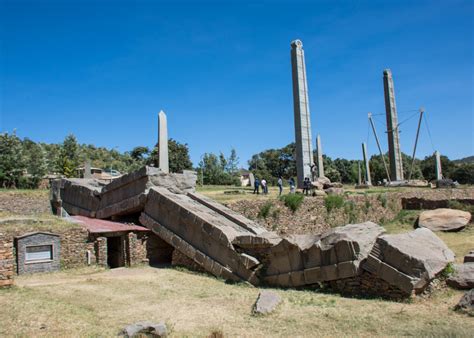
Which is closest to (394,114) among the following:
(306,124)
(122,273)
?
(306,124)

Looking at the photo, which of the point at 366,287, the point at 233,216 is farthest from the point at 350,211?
the point at 366,287

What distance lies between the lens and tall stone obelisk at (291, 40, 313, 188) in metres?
23.9

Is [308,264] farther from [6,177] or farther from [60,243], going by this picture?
[6,177]

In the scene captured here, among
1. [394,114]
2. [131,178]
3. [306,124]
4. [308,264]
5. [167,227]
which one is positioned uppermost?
[394,114]

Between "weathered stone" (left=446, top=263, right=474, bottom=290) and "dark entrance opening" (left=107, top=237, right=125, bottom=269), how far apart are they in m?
10.7

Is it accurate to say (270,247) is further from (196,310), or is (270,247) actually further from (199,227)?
(196,310)

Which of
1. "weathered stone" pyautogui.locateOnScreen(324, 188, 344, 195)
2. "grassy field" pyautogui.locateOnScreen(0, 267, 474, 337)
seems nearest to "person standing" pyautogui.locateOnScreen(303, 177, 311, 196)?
"weathered stone" pyautogui.locateOnScreen(324, 188, 344, 195)

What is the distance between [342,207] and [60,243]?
13.8 m

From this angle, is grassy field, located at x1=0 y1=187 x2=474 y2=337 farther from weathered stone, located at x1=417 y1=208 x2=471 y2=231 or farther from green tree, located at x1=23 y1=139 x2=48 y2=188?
green tree, located at x1=23 y1=139 x2=48 y2=188

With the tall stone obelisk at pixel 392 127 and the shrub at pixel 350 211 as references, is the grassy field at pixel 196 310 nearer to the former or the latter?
the shrub at pixel 350 211

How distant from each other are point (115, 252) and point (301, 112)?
561 inches

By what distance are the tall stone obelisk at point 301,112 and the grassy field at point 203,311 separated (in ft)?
44.7

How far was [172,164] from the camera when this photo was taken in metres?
58.6

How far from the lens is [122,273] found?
1300 cm
